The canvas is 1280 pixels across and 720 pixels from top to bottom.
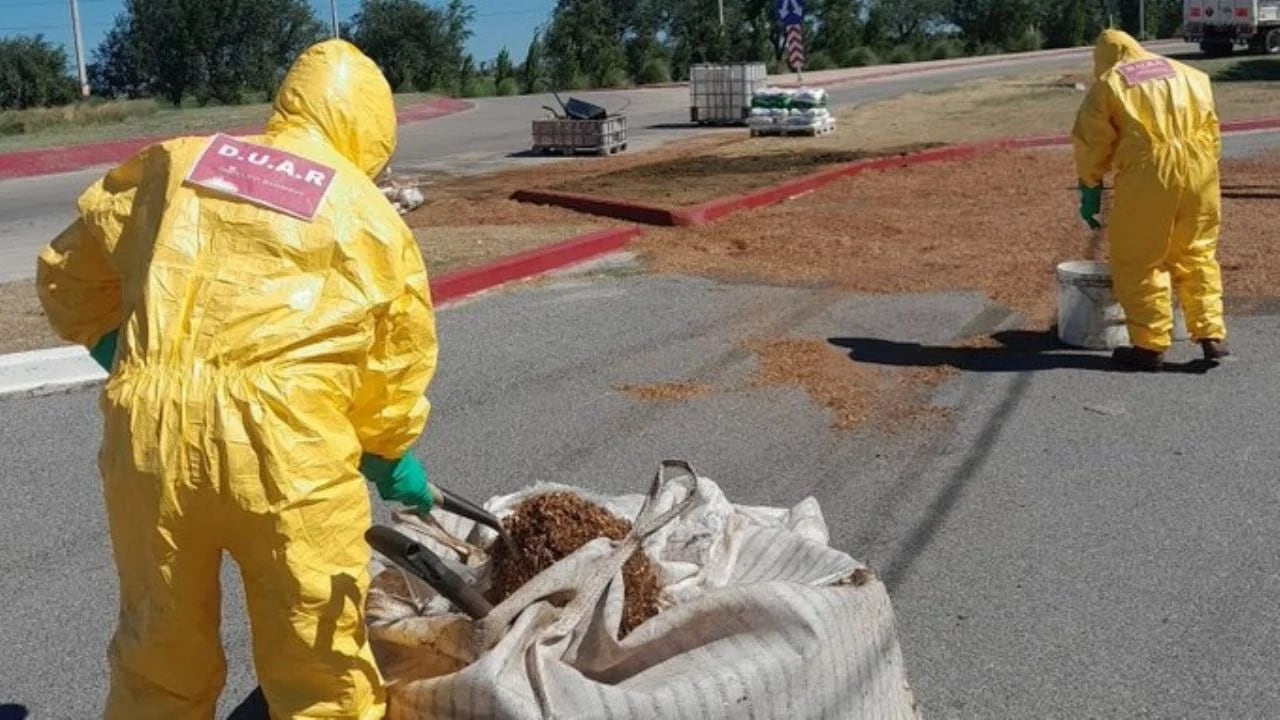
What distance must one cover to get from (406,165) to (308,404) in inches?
744

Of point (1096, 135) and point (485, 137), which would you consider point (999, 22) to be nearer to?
point (485, 137)

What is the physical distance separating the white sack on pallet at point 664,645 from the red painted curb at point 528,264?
19.6ft

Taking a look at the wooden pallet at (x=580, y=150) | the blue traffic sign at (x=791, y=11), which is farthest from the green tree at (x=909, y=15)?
the wooden pallet at (x=580, y=150)

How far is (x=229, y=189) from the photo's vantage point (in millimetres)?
3162

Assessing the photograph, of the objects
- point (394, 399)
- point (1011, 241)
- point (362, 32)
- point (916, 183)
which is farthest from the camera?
point (362, 32)

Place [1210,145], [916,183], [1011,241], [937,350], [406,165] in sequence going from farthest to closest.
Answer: [406,165], [916,183], [1011,241], [937,350], [1210,145]

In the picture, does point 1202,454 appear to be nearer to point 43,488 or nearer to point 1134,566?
point 1134,566

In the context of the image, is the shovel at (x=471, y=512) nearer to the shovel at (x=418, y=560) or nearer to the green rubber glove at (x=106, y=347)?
the shovel at (x=418, y=560)

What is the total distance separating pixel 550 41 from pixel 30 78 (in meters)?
27.6

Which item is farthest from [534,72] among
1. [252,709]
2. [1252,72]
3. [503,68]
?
[252,709]

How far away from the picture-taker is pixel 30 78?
69188mm

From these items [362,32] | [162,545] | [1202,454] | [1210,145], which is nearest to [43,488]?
[162,545]

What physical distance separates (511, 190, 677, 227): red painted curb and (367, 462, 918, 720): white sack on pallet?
9.42 m

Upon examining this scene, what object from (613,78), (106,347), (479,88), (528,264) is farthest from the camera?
(613,78)
